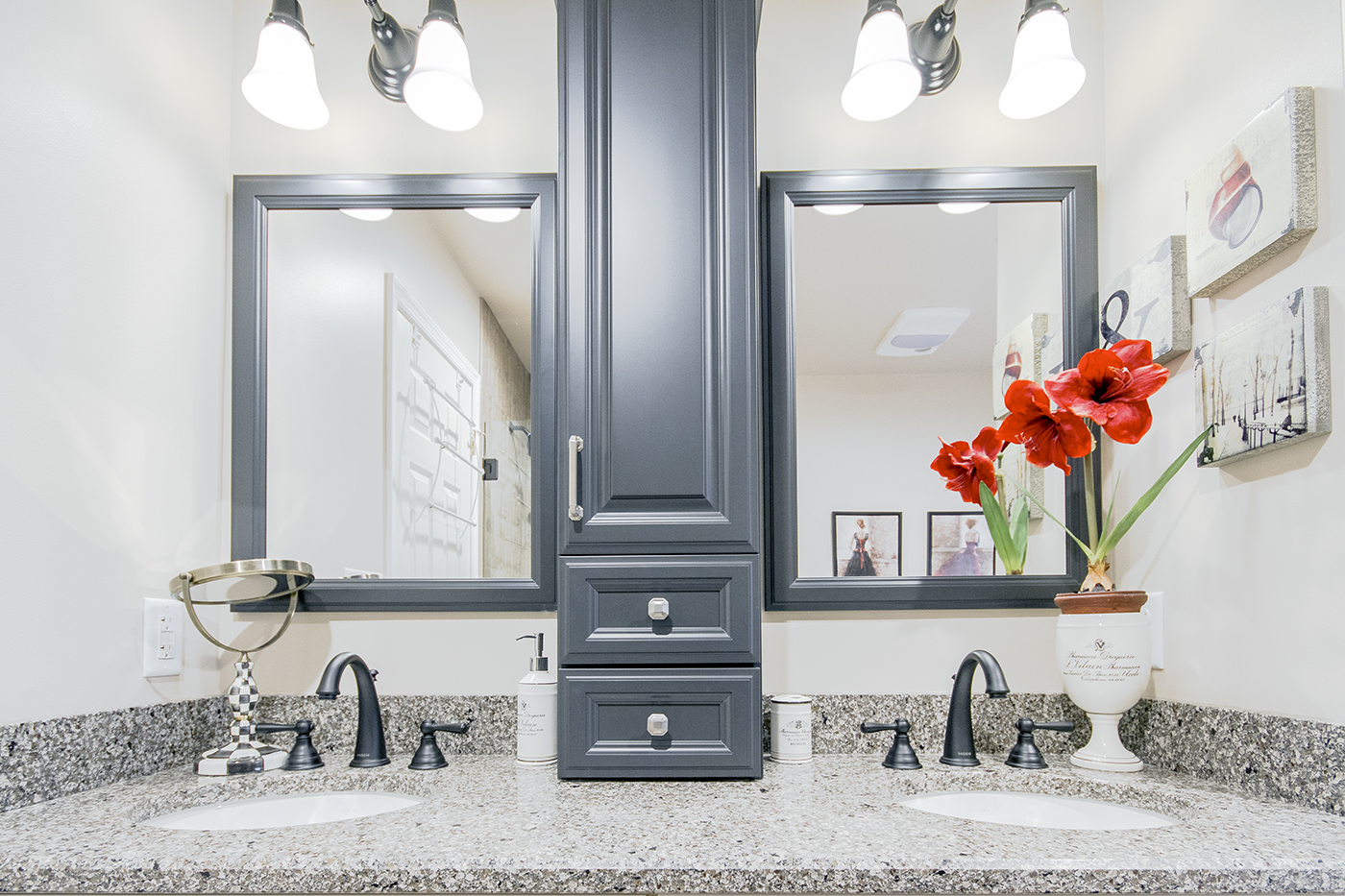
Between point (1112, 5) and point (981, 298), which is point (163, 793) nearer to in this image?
point (981, 298)

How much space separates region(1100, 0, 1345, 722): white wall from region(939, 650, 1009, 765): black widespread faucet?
279mm

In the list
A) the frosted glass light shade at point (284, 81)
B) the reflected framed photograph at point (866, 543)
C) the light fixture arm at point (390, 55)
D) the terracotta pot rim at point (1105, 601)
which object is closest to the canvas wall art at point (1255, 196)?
the terracotta pot rim at point (1105, 601)

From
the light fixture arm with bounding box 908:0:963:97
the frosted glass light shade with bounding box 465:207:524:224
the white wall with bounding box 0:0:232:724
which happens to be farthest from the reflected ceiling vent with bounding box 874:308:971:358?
the white wall with bounding box 0:0:232:724

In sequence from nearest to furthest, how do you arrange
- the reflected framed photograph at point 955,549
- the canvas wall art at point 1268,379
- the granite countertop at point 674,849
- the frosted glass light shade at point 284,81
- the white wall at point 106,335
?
1. the granite countertop at point 674,849
2. the canvas wall art at point 1268,379
3. the white wall at point 106,335
4. the frosted glass light shade at point 284,81
5. the reflected framed photograph at point 955,549

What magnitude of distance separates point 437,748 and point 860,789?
0.68 meters

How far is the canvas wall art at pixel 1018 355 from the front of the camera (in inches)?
65.6

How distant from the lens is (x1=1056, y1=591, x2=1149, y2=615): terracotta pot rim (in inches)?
55.5

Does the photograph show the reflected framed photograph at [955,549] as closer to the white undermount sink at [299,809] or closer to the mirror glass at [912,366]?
the mirror glass at [912,366]

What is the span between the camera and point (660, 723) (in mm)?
1355

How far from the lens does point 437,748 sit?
1502 millimetres

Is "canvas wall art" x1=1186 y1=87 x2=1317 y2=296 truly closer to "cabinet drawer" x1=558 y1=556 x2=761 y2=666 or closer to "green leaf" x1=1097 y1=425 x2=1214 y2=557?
"green leaf" x1=1097 y1=425 x2=1214 y2=557

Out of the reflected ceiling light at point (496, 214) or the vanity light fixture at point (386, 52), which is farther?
the reflected ceiling light at point (496, 214)

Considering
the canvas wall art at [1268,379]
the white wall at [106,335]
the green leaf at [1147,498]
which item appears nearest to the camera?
the canvas wall art at [1268,379]

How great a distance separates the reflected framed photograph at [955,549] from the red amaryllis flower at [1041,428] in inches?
8.9
